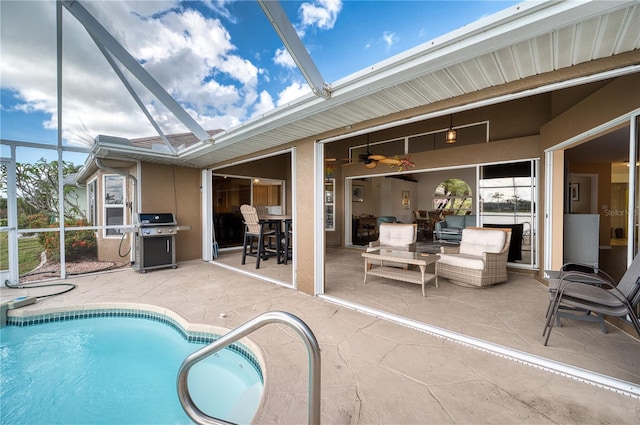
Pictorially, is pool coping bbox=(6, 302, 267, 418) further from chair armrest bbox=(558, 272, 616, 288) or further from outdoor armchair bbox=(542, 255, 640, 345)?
chair armrest bbox=(558, 272, 616, 288)

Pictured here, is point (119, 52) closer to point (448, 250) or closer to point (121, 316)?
point (121, 316)

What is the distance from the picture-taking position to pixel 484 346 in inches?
99.3

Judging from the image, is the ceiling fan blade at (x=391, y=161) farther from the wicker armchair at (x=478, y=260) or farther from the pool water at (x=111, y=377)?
the pool water at (x=111, y=377)

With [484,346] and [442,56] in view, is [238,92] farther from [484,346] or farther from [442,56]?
[484,346]

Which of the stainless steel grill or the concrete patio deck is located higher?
the stainless steel grill

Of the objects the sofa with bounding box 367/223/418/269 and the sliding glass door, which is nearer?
the sofa with bounding box 367/223/418/269

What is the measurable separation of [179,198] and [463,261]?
21.9 ft

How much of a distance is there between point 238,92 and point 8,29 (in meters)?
3.21

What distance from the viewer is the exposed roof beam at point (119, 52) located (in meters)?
3.14

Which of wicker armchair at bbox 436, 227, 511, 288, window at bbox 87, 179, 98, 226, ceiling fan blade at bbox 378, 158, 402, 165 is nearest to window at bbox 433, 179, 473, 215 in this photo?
ceiling fan blade at bbox 378, 158, 402, 165

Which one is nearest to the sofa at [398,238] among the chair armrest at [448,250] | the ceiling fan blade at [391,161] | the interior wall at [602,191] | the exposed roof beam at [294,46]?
the chair armrest at [448,250]

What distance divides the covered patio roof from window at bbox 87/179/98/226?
6128 mm

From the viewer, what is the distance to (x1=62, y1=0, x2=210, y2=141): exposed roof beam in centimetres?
314

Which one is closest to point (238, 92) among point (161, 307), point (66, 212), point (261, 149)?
point (261, 149)
